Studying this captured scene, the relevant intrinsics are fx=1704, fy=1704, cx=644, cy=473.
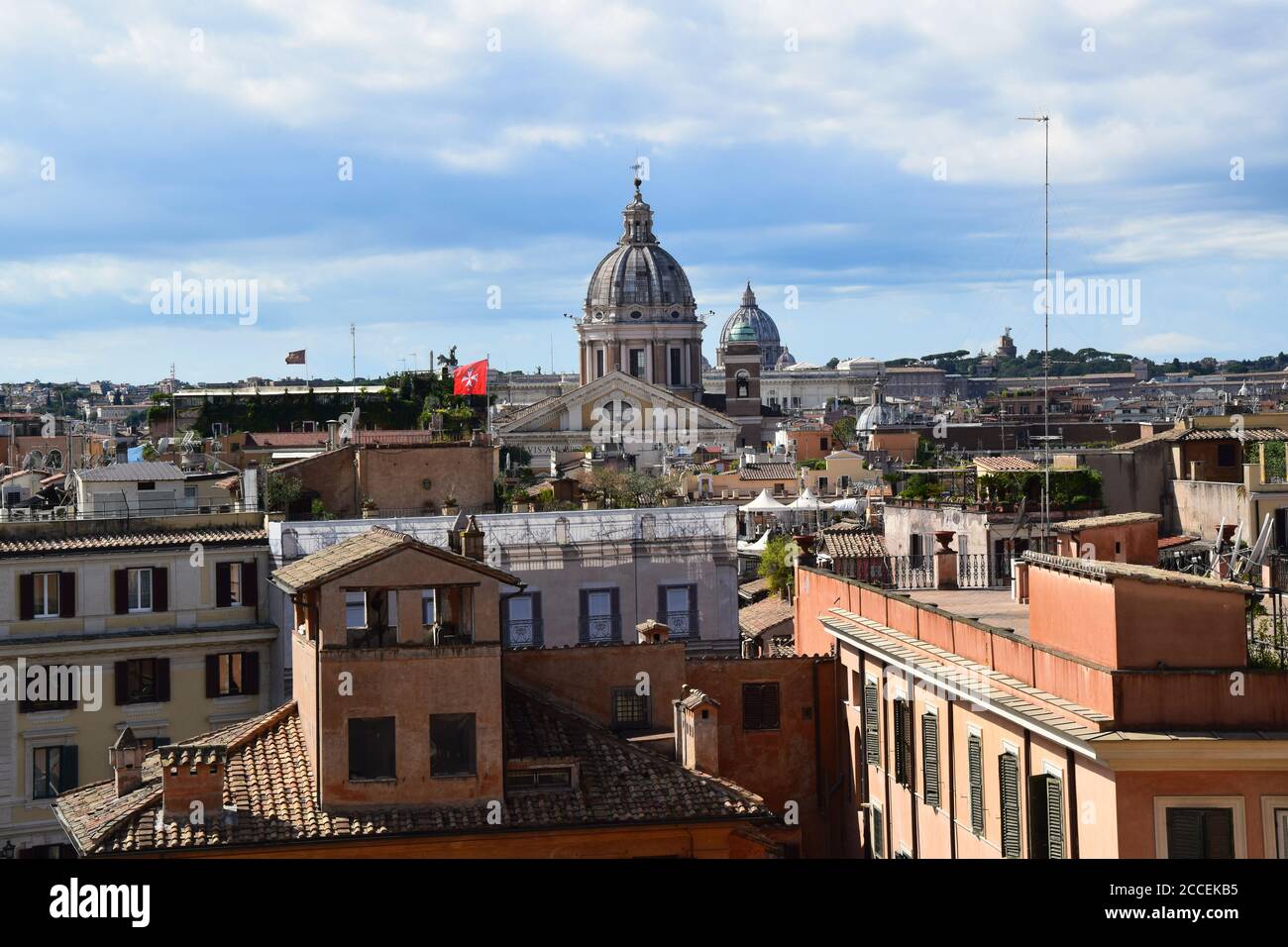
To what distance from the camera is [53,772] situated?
1931 cm

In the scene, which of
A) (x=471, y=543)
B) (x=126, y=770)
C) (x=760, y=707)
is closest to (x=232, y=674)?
(x=471, y=543)

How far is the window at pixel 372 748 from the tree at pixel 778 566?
1224 cm

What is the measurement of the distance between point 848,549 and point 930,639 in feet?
31.6

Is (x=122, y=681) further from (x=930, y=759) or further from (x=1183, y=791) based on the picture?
(x=1183, y=791)

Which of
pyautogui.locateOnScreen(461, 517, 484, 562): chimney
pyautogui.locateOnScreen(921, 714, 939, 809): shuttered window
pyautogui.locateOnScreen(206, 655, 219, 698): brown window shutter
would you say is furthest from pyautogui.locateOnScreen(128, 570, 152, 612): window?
pyautogui.locateOnScreen(921, 714, 939, 809): shuttered window

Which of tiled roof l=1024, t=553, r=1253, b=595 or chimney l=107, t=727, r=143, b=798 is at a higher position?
tiled roof l=1024, t=553, r=1253, b=595

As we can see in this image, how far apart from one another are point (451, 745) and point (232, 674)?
9.04 m

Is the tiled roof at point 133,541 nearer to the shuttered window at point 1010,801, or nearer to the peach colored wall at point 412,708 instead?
the peach colored wall at point 412,708

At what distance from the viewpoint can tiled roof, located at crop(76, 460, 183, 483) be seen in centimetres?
2438

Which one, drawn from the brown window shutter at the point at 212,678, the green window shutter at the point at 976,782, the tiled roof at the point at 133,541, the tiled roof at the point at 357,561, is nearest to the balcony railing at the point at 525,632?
the tiled roof at the point at 133,541

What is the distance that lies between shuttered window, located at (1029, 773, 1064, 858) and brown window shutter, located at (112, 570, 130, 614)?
44.1 ft

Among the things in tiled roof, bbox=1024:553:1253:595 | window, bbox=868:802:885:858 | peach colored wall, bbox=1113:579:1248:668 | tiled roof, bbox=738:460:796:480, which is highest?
tiled roof, bbox=738:460:796:480

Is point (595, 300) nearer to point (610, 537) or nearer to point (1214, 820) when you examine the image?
point (610, 537)

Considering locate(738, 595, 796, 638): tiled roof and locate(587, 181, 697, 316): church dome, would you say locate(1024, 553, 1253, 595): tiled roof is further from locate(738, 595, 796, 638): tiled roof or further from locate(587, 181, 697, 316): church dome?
locate(587, 181, 697, 316): church dome
